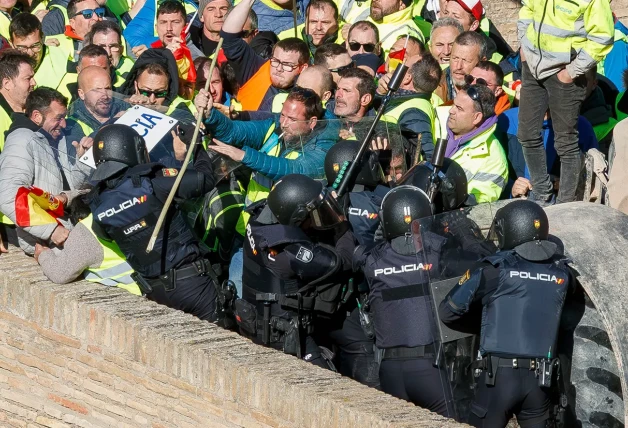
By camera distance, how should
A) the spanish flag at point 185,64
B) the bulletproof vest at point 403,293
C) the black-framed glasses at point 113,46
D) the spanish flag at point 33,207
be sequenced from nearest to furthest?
the bulletproof vest at point 403,293 < the spanish flag at point 33,207 < the spanish flag at point 185,64 < the black-framed glasses at point 113,46

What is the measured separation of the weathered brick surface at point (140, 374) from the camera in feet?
22.7

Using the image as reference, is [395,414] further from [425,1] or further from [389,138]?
[425,1]

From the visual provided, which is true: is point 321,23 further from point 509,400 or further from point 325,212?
point 509,400

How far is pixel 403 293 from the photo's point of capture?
754cm

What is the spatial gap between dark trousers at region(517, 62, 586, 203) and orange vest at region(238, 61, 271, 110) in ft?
6.82

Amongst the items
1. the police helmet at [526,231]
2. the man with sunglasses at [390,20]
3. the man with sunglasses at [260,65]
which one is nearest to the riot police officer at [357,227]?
the police helmet at [526,231]

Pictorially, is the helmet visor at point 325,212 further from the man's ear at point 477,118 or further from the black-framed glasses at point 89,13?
the black-framed glasses at point 89,13

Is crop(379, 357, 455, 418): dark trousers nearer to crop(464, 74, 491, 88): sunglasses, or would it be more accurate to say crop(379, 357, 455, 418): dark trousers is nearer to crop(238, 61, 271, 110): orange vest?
crop(464, 74, 491, 88): sunglasses

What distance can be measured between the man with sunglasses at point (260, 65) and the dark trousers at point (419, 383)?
2.68 meters

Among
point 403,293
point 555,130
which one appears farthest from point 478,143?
point 403,293

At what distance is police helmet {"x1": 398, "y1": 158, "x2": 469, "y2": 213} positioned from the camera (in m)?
8.17

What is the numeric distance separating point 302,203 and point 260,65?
3208mm

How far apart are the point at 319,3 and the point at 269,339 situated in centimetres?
408

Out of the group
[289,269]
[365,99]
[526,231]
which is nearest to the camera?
[526,231]
